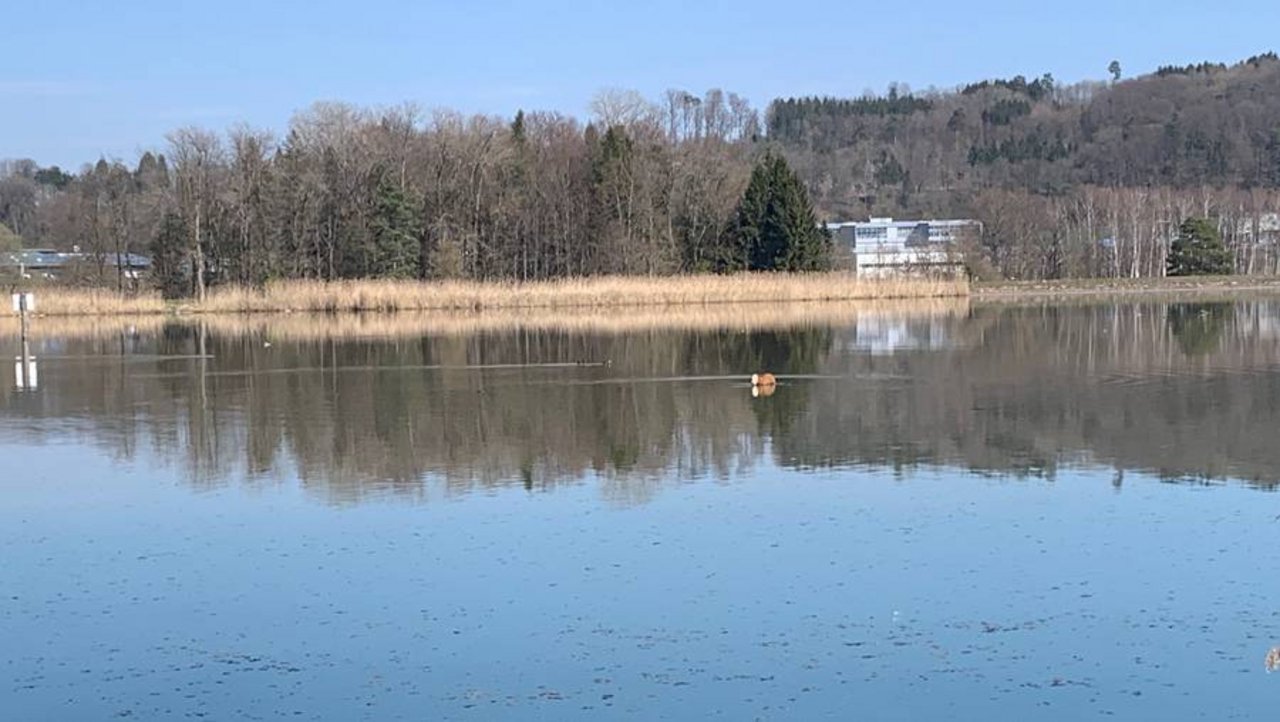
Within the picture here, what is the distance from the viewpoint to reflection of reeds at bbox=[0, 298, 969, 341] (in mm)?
35312

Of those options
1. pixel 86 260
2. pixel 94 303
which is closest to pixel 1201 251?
pixel 94 303

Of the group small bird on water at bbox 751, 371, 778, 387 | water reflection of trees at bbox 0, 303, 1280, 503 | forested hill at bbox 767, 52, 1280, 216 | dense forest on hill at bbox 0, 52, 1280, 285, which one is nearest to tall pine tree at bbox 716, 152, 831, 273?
dense forest on hill at bbox 0, 52, 1280, 285

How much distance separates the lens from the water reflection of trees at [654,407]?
13031 mm

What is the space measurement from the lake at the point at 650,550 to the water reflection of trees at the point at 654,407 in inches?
3.8

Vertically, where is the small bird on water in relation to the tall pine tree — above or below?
below

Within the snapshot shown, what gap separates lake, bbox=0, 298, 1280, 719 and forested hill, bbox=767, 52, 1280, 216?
9217 centimetres

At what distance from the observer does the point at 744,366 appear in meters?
23.3

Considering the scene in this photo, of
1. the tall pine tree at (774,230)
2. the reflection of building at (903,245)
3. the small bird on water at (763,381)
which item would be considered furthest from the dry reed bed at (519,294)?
the small bird on water at (763,381)

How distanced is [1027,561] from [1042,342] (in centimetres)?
2017

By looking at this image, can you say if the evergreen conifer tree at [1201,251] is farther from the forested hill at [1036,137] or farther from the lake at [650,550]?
the lake at [650,550]

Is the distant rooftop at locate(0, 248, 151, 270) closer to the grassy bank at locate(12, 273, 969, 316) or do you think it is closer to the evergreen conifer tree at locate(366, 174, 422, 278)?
the grassy bank at locate(12, 273, 969, 316)

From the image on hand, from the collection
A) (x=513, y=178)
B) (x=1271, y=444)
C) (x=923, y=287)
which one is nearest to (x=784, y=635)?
(x=1271, y=444)

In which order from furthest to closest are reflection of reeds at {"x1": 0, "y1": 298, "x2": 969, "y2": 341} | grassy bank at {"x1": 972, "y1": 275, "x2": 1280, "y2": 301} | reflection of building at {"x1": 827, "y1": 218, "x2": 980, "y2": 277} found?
grassy bank at {"x1": 972, "y1": 275, "x2": 1280, "y2": 301} < reflection of building at {"x1": 827, "y1": 218, "x2": 980, "y2": 277} < reflection of reeds at {"x1": 0, "y1": 298, "x2": 969, "y2": 341}

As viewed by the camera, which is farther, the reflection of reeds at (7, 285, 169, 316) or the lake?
the reflection of reeds at (7, 285, 169, 316)
